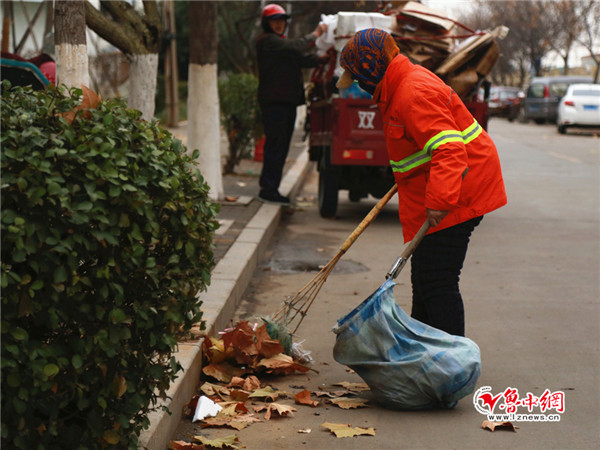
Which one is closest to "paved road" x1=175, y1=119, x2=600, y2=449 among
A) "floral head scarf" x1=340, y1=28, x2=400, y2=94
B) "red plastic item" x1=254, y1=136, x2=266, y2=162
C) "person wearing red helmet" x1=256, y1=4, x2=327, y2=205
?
"person wearing red helmet" x1=256, y1=4, x2=327, y2=205

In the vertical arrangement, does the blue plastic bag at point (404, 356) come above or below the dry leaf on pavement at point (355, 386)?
above

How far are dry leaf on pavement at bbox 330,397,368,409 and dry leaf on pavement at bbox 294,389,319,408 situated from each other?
0.10 m

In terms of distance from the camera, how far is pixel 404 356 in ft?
14.5

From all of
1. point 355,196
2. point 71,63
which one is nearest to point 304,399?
point 71,63

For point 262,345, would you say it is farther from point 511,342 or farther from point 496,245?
point 496,245

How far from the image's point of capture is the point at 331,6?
2417 centimetres

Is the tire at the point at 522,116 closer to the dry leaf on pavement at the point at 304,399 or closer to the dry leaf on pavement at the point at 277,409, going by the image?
A: the dry leaf on pavement at the point at 304,399

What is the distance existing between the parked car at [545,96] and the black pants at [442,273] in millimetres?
33903

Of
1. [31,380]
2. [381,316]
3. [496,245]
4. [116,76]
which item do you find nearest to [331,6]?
[116,76]

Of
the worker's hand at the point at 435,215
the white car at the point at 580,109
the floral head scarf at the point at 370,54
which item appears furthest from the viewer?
the white car at the point at 580,109

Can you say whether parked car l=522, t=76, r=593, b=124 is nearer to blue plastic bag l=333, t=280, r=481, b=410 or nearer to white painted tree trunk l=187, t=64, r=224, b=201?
white painted tree trunk l=187, t=64, r=224, b=201

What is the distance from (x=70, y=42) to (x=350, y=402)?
2720mm

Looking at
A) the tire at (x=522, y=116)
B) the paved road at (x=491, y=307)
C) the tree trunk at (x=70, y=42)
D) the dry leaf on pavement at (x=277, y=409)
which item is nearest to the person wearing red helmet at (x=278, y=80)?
the paved road at (x=491, y=307)

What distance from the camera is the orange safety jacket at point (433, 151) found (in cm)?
428
